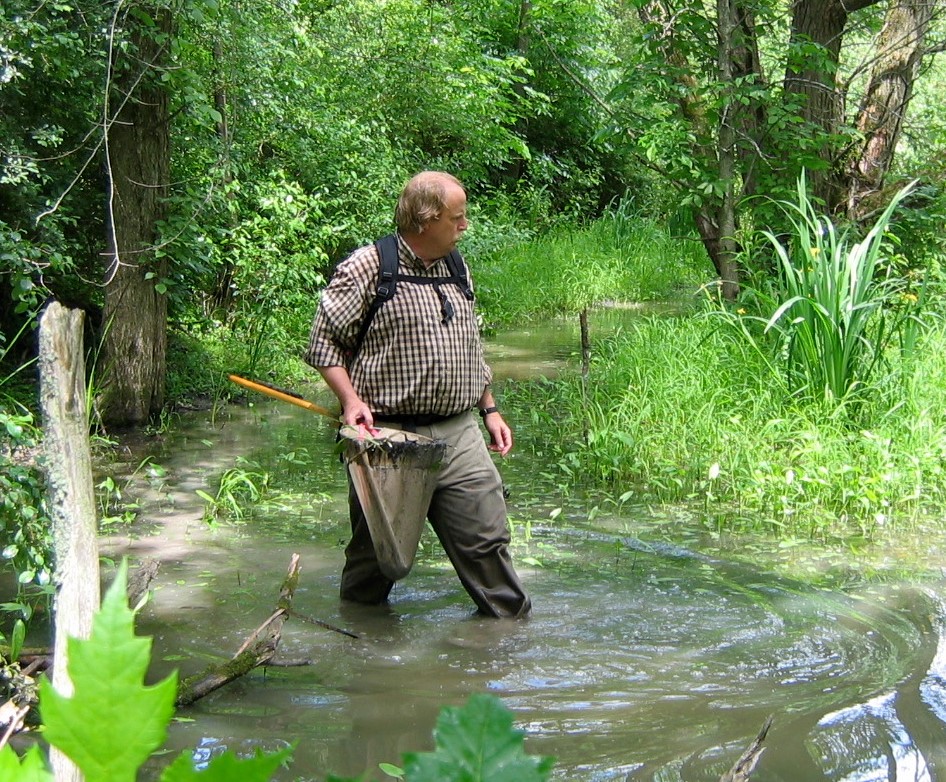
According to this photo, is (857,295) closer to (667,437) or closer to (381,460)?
(667,437)

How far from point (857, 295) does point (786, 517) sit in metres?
1.53

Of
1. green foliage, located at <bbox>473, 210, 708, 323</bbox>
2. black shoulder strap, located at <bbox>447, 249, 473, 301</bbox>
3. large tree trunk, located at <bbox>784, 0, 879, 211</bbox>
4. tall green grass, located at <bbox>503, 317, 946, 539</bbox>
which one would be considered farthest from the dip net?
green foliage, located at <bbox>473, 210, 708, 323</bbox>

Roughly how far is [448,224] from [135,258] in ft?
14.2

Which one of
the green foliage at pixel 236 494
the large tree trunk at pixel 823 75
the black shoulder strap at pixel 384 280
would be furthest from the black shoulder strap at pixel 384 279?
the large tree trunk at pixel 823 75

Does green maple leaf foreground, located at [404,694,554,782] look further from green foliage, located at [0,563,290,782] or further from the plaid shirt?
the plaid shirt

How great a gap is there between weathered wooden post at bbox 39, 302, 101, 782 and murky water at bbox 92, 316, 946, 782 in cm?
191

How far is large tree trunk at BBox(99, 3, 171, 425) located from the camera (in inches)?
313

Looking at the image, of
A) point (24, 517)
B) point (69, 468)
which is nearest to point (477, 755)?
point (69, 468)

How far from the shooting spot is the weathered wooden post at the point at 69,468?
1737 mm

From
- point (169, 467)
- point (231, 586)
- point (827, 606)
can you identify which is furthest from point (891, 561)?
point (169, 467)

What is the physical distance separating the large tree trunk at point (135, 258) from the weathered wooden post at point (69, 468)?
6.33 meters

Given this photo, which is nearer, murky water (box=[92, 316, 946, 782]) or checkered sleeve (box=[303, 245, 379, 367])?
murky water (box=[92, 316, 946, 782])

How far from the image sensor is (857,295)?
266 inches

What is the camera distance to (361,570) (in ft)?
16.1
